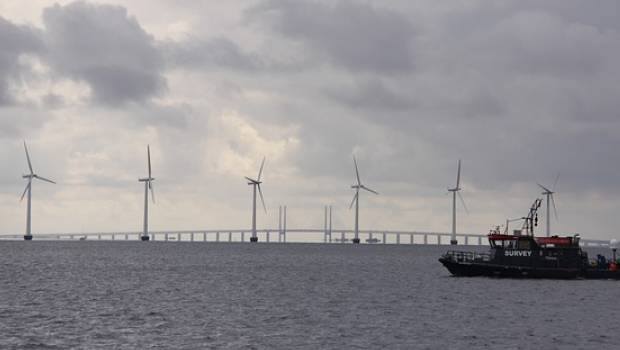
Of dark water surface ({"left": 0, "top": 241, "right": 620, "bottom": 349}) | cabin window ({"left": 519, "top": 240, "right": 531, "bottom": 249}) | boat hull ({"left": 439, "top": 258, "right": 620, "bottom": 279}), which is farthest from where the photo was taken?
boat hull ({"left": 439, "top": 258, "right": 620, "bottom": 279})

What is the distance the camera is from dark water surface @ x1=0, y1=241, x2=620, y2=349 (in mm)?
64438

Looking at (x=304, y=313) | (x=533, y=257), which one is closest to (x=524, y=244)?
(x=533, y=257)

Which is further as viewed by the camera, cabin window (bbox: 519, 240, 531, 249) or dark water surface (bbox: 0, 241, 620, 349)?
cabin window (bbox: 519, 240, 531, 249)

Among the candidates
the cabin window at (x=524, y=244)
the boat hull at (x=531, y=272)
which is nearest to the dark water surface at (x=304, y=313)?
the boat hull at (x=531, y=272)

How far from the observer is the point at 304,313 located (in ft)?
265

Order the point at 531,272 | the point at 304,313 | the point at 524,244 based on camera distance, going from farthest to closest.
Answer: the point at 531,272
the point at 524,244
the point at 304,313

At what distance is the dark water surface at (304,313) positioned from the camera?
2537 inches

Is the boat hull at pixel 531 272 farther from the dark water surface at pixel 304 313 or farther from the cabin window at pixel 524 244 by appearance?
the cabin window at pixel 524 244

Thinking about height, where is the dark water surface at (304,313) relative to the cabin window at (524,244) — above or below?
below

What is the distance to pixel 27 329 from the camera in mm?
67875

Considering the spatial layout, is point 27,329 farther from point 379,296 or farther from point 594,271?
point 594,271

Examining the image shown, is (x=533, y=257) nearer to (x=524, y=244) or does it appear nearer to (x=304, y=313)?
(x=524, y=244)

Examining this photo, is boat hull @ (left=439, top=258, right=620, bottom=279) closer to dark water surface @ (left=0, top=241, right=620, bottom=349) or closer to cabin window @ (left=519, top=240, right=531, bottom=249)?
dark water surface @ (left=0, top=241, right=620, bottom=349)

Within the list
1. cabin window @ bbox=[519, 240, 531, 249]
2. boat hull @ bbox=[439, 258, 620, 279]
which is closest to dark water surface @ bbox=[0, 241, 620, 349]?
boat hull @ bbox=[439, 258, 620, 279]
